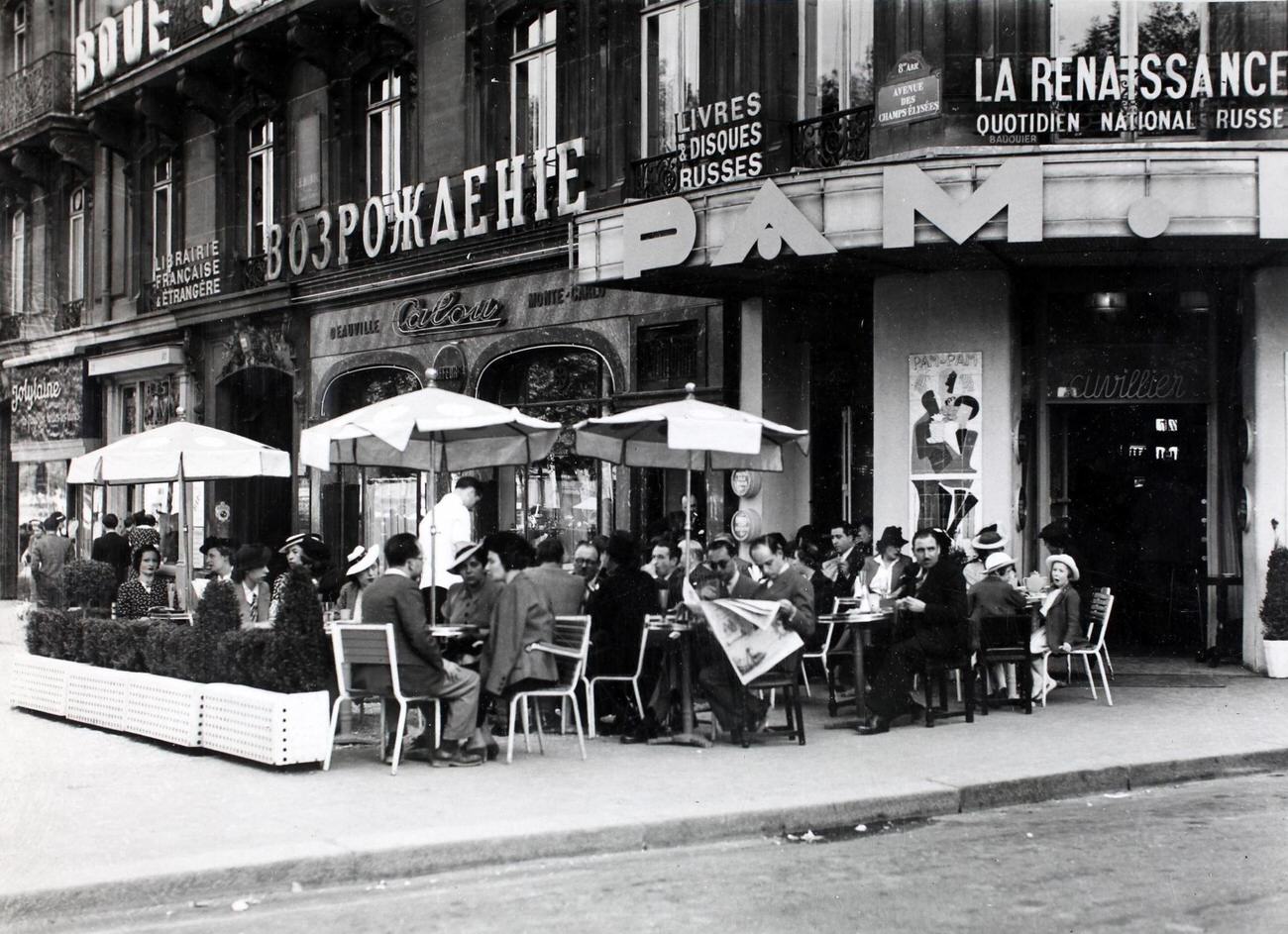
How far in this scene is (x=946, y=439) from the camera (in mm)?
15445

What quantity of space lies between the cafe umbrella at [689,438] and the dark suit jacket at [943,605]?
160 cm

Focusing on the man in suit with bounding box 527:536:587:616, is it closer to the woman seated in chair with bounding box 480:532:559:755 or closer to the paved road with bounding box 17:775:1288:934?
the woman seated in chair with bounding box 480:532:559:755

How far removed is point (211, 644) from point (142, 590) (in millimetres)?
3123

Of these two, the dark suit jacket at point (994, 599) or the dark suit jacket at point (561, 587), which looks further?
the dark suit jacket at point (994, 599)

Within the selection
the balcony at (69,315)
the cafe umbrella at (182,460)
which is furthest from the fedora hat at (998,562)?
the balcony at (69,315)

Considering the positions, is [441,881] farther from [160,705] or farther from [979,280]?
[979,280]

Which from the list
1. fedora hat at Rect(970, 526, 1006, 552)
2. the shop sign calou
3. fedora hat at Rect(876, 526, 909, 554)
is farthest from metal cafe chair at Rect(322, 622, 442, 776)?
the shop sign calou

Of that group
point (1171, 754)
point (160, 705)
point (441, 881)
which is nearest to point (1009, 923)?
point (441, 881)

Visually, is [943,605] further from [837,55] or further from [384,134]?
[384,134]

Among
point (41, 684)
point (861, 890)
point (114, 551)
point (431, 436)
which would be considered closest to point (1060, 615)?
point (431, 436)

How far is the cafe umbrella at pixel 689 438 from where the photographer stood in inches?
433

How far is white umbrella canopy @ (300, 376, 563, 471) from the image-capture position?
11.3 meters

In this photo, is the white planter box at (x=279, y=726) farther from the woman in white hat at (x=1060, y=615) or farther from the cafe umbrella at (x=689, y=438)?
the woman in white hat at (x=1060, y=615)

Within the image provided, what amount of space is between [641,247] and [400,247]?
7303 millimetres
